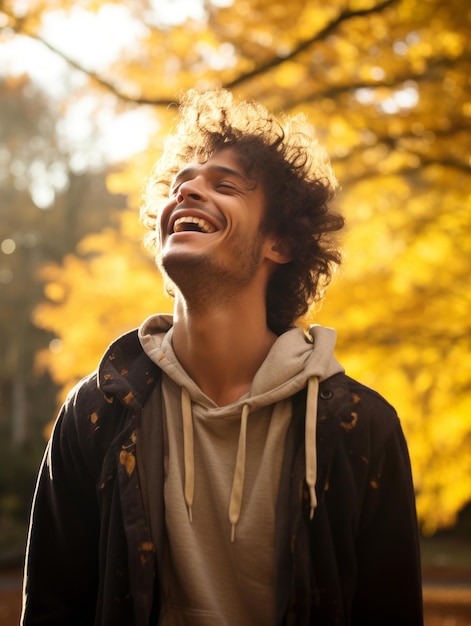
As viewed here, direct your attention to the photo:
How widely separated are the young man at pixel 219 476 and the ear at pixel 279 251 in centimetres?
11

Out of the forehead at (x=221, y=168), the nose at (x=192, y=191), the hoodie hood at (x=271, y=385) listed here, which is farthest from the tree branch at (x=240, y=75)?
the hoodie hood at (x=271, y=385)

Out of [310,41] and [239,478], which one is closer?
[239,478]

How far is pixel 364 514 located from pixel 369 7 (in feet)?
13.0

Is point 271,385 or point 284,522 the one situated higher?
point 271,385

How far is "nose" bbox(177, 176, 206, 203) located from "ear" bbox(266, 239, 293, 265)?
31 cm

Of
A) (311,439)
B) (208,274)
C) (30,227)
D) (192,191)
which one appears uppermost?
(30,227)

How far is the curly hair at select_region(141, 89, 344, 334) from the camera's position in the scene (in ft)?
8.71

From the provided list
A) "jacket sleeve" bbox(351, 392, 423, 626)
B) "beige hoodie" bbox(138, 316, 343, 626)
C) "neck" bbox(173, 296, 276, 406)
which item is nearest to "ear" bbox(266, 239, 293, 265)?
"neck" bbox(173, 296, 276, 406)

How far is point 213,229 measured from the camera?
7.81 ft

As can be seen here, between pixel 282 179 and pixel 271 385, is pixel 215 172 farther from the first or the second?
pixel 271 385

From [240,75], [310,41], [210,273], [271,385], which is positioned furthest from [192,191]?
[240,75]

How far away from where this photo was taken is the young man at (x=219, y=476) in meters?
2.06

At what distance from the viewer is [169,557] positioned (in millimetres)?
2141

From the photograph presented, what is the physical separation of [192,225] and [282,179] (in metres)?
0.48
